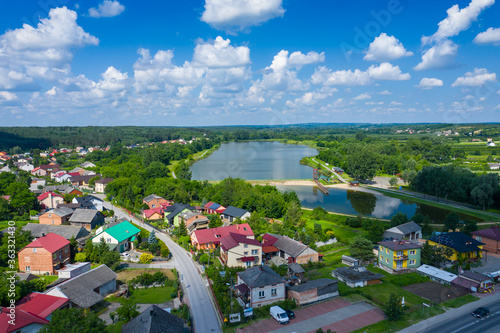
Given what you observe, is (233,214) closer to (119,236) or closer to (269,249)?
(269,249)

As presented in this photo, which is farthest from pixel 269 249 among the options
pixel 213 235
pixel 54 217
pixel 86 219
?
pixel 54 217

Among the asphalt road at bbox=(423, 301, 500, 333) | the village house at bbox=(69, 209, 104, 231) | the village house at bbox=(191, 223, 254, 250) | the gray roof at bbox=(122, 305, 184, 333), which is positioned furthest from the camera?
the village house at bbox=(69, 209, 104, 231)

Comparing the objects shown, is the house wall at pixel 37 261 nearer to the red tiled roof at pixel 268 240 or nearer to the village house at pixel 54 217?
the village house at pixel 54 217

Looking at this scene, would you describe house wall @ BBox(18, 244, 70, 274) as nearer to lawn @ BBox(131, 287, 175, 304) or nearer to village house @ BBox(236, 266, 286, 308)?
lawn @ BBox(131, 287, 175, 304)

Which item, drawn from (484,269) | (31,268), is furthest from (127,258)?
(484,269)

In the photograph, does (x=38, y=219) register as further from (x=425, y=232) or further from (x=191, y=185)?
(x=425, y=232)

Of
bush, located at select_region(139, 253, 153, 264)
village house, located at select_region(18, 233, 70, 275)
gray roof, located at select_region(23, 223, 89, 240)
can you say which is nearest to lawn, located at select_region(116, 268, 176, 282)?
bush, located at select_region(139, 253, 153, 264)
